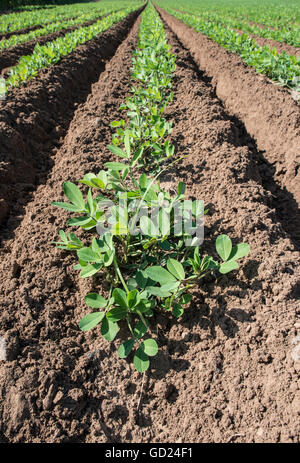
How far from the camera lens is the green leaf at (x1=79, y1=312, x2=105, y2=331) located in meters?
1.41

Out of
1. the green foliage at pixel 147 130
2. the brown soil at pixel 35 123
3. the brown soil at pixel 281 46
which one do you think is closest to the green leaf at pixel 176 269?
the green foliage at pixel 147 130

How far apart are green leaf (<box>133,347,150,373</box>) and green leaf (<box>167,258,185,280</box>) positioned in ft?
1.26

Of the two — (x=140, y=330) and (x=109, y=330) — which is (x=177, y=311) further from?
(x=109, y=330)

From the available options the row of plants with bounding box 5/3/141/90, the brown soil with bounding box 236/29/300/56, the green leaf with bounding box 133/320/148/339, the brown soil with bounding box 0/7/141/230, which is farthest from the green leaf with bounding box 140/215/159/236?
the brown soil with bounding box 236/29/300/56

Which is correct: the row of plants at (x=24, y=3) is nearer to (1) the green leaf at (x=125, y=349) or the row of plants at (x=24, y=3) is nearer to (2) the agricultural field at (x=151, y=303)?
(2) the agricultural field at (x=151, y=303)

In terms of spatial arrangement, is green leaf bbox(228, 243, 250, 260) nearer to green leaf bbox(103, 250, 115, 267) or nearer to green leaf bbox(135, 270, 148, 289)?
green leaf bbox(135, 270, 148, 289)

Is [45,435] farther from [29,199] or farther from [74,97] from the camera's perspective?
[74,97]

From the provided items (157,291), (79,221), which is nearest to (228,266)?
(157,291)

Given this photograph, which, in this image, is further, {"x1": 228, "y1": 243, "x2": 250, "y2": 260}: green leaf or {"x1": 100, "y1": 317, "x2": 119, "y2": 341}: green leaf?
{"x1": 228, "y1": 243, "x2": 250, "y2": 260}: green leaf

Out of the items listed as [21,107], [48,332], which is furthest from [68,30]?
[48,332]

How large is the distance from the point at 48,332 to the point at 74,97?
4.49 meters

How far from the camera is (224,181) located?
238 centimetres

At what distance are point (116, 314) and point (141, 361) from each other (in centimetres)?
24

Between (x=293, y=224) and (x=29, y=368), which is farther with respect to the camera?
(x=293, y=224)
